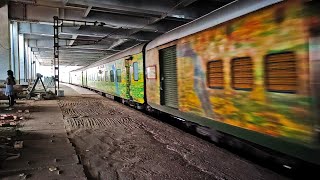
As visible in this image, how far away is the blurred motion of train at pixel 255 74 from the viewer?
3.38 meters

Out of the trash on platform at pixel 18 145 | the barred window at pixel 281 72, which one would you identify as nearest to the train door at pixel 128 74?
the trash on platform at pixel 18 145

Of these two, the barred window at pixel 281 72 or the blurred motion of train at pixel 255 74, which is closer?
the blurred motion of train at pixel 255 74

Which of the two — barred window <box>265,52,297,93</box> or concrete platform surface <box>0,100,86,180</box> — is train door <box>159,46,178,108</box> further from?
barred window <box>265,52,297,93</box>

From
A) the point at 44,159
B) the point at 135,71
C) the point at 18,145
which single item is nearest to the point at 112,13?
the point at 135,71

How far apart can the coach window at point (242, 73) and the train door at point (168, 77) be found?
2.84 metres

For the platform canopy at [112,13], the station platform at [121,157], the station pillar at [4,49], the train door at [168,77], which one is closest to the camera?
the station platform at [121,157]

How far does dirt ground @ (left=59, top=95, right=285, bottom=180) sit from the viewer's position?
403 centimetres

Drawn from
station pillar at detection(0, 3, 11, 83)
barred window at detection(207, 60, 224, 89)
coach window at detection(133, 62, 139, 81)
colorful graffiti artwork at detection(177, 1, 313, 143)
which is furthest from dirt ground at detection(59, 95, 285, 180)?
station pillar at detection(0, 3, 11, 83)

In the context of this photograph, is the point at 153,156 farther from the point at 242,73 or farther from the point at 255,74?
the point at 255,74

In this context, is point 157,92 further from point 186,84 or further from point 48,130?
point 48,130

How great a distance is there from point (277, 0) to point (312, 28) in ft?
2.60

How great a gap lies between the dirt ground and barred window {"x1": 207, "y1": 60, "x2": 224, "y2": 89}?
1.24 metres

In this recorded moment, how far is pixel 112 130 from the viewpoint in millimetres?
7207

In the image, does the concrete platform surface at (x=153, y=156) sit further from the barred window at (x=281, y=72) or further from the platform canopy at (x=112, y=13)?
the platform canopy at (x=112, y=13)
